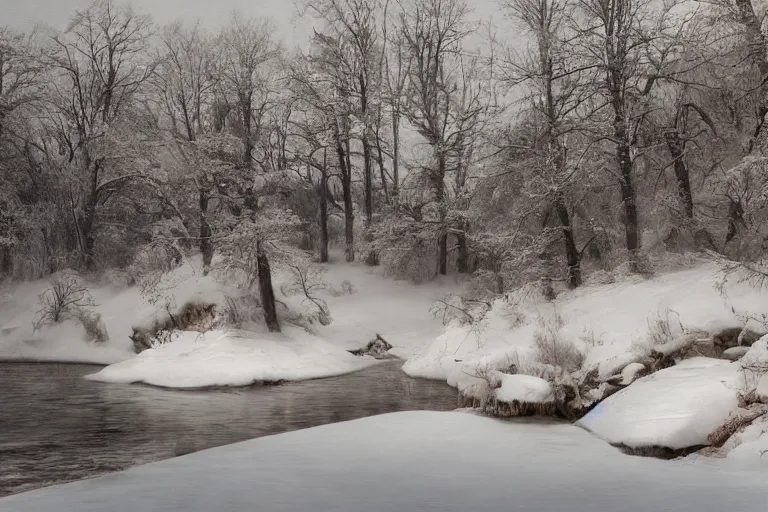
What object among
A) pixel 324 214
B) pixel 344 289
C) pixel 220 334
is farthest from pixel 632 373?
pixel 324 214

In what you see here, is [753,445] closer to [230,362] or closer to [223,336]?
[230,362]

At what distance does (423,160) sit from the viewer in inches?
1248

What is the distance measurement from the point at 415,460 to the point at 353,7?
2952cm

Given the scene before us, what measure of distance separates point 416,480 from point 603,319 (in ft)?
31.4

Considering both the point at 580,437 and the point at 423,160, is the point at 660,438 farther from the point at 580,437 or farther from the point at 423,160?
the point at 423,160

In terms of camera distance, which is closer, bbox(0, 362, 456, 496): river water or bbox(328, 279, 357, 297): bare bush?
bbox(0, 362, 456, 496): river water

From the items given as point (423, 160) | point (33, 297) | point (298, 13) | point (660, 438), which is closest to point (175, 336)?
point (33, 297)

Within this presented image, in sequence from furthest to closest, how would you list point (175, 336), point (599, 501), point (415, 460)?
1. point (175, 336)
2. point (415, 460)
3. point (599, 501)

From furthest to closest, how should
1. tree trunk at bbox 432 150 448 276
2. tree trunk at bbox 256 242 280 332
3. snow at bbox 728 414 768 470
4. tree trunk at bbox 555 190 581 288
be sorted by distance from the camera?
tree trunk at bbox 432 150 448 276, tree trunk at bbox 256 242 280 332, tree trunk at bbox 555 190 581 288, snow at bbox 728 414 768 470

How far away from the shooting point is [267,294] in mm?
22094

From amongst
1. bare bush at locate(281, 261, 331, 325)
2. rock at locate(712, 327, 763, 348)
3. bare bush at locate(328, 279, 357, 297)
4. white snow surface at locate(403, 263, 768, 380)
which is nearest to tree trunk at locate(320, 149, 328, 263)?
bare bush at locate(328, 279, 357, 297)

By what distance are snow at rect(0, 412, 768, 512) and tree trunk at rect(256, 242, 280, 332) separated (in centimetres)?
1253

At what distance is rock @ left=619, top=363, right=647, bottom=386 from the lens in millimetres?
11117

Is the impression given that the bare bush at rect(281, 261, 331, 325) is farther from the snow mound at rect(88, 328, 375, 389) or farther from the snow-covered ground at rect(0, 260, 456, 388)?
the snow mound at rect(88, 328, 375, 389)
